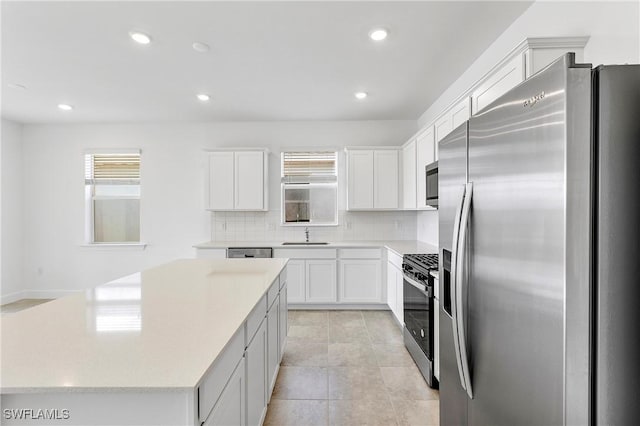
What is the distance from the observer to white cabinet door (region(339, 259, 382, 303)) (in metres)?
4.23

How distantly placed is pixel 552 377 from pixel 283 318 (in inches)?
87.7

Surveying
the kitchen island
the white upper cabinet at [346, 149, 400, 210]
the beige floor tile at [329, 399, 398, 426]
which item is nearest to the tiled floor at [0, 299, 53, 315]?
the kitchen island

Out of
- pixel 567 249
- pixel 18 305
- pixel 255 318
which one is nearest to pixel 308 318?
pixel 255 318

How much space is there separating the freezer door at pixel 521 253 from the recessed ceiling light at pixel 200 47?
7.73 ft

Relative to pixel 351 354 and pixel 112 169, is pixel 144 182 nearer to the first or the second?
pixel 112 169

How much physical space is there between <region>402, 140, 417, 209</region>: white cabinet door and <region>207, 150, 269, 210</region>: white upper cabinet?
204cm

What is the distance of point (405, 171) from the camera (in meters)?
4.35

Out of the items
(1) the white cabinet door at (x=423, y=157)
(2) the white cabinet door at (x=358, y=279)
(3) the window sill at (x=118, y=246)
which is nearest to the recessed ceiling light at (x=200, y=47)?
(1) the white cabinet door at (x=423, y=157)

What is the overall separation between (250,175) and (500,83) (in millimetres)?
3405

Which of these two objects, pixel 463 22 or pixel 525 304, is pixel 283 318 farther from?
pixel 463 22

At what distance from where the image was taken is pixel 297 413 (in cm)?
211

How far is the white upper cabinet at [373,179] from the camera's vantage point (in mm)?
4477

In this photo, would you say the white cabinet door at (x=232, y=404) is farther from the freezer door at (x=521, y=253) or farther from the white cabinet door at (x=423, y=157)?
the white cabinet door at (x=423, y=157)

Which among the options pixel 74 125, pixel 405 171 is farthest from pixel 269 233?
pixel 74 125
